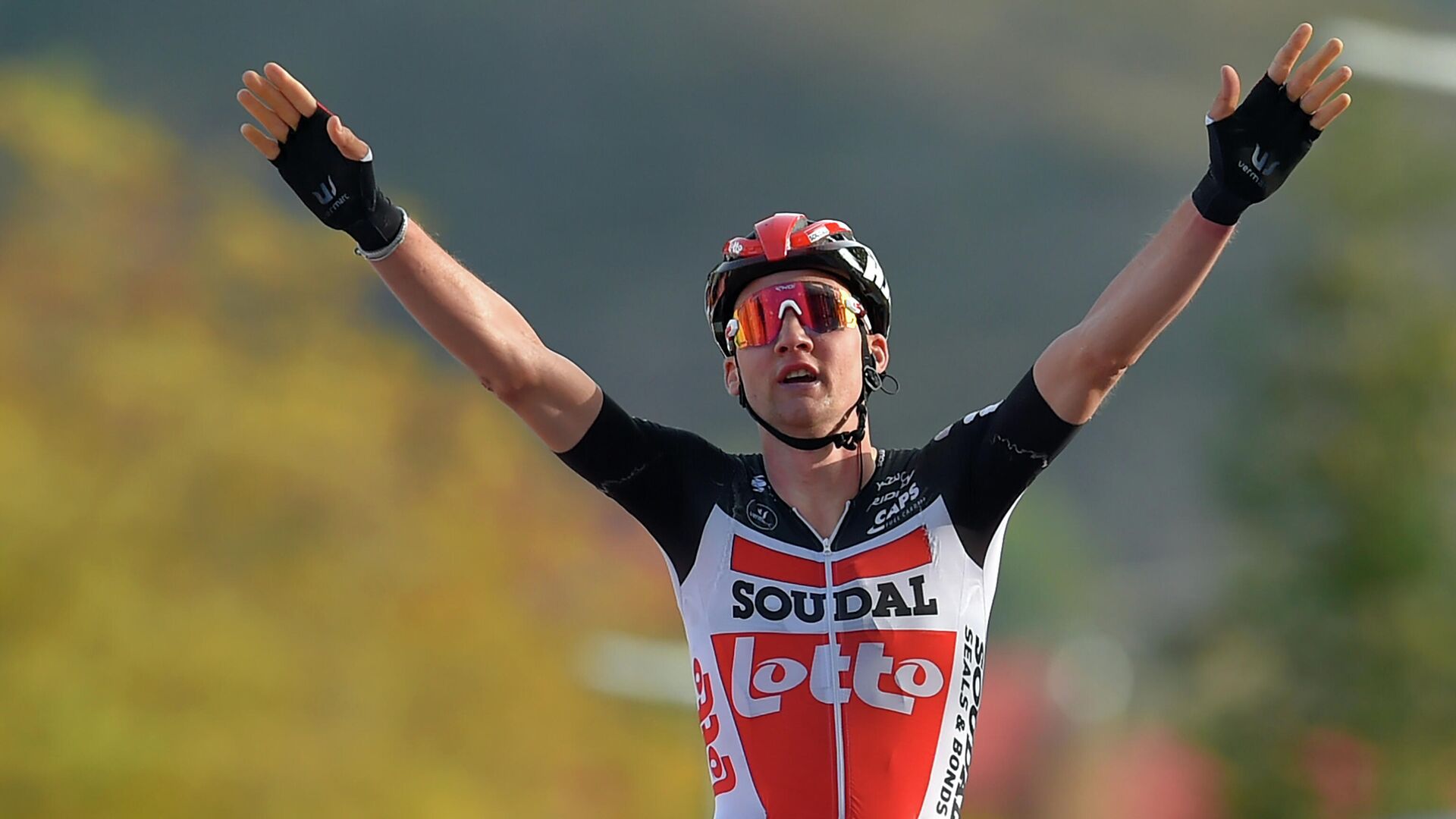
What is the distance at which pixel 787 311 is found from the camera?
6246 millimetres

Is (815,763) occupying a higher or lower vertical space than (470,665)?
lower

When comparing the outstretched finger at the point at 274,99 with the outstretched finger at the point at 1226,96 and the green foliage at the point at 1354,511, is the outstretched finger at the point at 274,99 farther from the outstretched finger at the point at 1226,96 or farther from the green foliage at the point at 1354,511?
the green foliage at the point at 1354,511

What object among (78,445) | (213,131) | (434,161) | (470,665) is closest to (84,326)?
(78,445)

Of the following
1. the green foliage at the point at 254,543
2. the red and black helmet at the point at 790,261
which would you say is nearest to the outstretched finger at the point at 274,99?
the red and black helmet at the point at 790,261

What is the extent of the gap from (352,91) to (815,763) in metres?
41.4

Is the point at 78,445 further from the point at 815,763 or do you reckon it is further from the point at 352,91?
the point at 815,763

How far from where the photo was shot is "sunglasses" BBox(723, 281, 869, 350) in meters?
6.25

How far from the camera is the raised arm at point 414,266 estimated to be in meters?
5.79

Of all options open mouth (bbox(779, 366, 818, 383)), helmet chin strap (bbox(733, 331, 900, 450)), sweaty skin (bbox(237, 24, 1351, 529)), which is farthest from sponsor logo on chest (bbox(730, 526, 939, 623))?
open mouth (bbox(779, 366, 818, 383))

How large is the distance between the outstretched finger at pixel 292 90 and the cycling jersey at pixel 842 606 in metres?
1.49

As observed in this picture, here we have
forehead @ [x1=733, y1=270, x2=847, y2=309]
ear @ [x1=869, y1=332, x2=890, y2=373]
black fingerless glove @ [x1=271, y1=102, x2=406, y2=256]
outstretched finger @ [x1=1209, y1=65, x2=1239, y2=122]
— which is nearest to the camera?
outstretched finger @ [x1=1209, y1=65, x2=1239, y2=122]

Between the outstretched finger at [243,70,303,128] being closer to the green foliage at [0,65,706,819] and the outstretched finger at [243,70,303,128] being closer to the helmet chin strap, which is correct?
the helmet chin strap

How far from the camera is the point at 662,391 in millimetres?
44125

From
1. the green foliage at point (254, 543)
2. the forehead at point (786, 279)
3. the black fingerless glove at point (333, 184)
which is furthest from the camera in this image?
the green foliage at point (254, 543)
